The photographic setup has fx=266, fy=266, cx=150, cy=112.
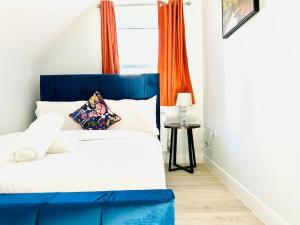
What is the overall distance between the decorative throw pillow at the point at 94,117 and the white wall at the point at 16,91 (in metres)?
0.62

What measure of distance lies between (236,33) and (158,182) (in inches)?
70.1

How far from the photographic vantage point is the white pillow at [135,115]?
2934 millimetres

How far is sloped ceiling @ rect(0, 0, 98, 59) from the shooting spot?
95.7 inches

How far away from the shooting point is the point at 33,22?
279 cm

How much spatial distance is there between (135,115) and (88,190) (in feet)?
5.93

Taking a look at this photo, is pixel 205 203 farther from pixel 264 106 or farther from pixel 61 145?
pixel 61 145

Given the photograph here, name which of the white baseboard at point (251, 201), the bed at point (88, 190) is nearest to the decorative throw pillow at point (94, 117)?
the bed at point (88, 190)

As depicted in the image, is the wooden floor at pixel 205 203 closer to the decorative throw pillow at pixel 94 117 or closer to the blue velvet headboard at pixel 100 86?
the decorative throw pillow at pixel 94 117

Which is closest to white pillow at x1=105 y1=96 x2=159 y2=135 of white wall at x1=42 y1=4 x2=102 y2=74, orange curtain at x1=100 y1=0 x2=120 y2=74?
orange curtain at x1=100 y1=0 x2=120 y2=74

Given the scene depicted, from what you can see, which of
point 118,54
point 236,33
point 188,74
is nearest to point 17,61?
point 118,54

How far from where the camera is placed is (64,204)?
104 centimetres

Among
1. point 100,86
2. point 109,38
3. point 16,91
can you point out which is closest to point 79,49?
point 109,38

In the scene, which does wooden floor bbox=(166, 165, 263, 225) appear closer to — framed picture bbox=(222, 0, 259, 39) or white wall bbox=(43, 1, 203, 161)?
white wall bbox=(43, 1, 203, 161)

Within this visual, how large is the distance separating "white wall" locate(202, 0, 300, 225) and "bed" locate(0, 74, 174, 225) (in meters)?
0.86
